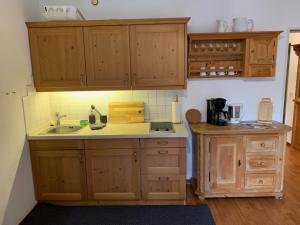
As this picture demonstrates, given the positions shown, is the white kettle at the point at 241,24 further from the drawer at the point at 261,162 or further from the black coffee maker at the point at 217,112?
the drawer at the point at 261,162

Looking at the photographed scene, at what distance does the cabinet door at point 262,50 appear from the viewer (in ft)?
8.83

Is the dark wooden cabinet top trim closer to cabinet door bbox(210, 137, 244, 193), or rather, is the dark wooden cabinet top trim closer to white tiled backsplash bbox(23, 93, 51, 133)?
white tiled backsplash bbox(23, 93, 51, 133)

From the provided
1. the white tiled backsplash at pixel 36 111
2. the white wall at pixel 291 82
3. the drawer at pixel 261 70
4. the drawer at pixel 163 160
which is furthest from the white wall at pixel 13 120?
the white wall at pixel 291 82

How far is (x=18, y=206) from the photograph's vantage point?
7.69ft

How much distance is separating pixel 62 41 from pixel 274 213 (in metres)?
3.00

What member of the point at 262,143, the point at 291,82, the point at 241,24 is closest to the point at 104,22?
the point at 241,24

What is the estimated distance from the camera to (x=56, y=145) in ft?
8.29

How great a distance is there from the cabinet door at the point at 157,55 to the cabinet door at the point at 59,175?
1.11 m

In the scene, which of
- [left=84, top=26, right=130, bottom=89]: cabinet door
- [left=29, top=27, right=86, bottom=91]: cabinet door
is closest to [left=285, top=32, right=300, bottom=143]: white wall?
[left=84, top=26, right=130, bottom=89]: cabinet door

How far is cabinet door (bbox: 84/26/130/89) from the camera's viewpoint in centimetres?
252

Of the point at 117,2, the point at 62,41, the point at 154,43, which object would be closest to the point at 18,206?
the point at 62,41

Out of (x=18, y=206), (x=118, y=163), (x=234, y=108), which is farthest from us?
(x=234, y=108)

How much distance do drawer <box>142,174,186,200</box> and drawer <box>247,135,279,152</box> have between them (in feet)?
2.87

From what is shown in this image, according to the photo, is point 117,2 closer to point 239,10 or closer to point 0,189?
point 239,10
